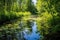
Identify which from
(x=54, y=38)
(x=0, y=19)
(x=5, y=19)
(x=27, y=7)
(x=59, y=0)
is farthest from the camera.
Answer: (x=27, y=7)

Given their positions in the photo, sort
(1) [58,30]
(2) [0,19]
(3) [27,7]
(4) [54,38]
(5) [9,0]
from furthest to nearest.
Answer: (3) [27,7] → (5) [9,0] → (2) [0,19] → (1) [58,30] → (4) [54,38]

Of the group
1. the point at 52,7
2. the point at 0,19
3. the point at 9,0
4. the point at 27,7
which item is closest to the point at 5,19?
the point at 0,19

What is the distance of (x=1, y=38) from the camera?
22.3 m

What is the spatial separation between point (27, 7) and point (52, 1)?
215ft

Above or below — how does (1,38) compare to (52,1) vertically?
below

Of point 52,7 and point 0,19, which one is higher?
point 52,7

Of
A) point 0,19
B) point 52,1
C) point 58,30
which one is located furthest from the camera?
point 0,19

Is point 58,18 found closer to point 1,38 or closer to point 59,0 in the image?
point 59,0

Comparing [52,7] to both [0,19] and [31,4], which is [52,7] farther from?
[31,4]

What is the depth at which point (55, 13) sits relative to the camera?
27828 mm

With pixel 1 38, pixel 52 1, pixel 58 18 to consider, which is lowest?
pixel 1 38

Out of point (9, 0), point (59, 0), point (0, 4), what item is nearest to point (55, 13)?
point (59, 0)

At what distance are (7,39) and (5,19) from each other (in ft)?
69.3

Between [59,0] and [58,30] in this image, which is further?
[59,0]
